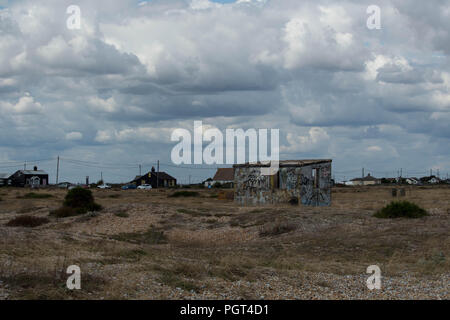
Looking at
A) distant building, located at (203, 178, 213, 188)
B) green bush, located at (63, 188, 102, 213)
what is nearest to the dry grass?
green bush, located at (63, 188, 102, 213)

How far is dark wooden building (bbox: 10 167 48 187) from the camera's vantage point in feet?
292

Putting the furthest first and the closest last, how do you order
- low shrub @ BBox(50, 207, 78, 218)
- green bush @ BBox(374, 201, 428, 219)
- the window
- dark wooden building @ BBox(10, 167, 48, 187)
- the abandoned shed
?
dark wooden building @ BBox(10, 167, 48, 187), the window, the abandoned shed, low shrub @ BBox(50, 207, 78, 218), green bush @ BBox(374, 201, 428, 219)

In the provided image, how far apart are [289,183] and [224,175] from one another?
2832 inches

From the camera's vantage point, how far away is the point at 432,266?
12.3m

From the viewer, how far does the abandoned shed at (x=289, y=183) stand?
30.5 metres

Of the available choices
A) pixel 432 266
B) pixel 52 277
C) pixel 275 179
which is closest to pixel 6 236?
pixel 52 277

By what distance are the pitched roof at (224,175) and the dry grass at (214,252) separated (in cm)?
7544

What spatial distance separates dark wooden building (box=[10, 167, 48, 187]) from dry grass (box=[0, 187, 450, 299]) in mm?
68700

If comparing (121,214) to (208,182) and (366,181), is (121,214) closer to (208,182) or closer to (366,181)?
(208,182)

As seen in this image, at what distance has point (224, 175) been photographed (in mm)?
102500

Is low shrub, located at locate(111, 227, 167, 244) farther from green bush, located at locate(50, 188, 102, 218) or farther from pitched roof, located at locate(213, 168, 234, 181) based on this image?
pitched roof, located at locate(213, 168, 234, 181)
